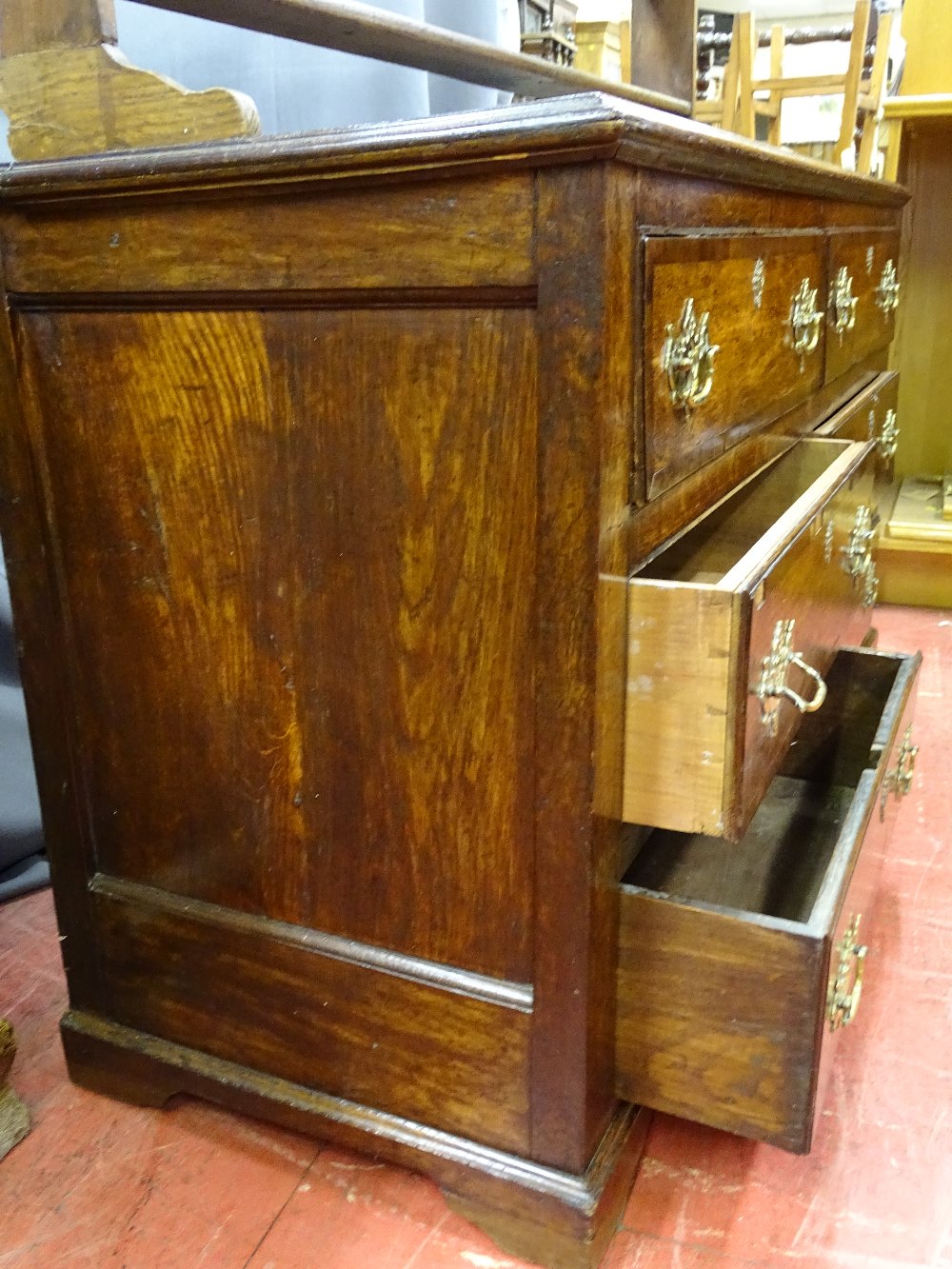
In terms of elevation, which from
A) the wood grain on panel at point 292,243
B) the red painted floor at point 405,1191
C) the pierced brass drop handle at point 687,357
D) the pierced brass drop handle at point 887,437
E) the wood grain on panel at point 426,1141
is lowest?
the red painted floor at point 405,1191

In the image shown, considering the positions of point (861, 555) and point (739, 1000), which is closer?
point (739, 1000)

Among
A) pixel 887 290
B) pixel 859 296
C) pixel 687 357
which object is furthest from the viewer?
pixel 887 290

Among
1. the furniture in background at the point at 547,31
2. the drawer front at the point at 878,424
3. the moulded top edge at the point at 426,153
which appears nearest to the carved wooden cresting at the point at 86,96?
the moulded top edge at the point at 426,153

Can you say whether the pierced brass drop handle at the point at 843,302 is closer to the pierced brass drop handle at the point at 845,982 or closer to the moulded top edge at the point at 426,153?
the moulded top edge at the point at 426,153

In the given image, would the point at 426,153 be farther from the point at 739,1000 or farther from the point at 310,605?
the point at 739,1000

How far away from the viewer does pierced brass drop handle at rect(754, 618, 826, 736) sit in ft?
2.56

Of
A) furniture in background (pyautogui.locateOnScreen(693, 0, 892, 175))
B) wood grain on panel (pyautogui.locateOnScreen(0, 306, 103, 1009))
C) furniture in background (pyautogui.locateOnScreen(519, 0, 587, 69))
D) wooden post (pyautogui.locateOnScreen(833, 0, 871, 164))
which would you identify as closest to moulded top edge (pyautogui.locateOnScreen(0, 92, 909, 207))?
wood grain on panel (pyautogui.locateOnScreen(0, 306, 103, 1009))

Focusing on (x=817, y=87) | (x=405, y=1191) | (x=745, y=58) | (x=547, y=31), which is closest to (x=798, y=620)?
(x=405, y=1191)

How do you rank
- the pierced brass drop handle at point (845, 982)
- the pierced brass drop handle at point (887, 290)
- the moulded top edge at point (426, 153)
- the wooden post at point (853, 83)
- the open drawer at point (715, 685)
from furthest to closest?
1. the wooden post at point (853, 83)
2. the pierced brass drop handle at point (887, 290)
3. the pierced brass drop handle at point (845, 982)
4. the open drawer at point (715, 685)
5. the moulded top edge at point (426, 153)

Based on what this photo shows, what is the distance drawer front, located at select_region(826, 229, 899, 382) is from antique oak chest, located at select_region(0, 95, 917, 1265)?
0.88 feet

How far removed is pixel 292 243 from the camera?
0.74 m

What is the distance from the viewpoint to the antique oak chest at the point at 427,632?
69cm

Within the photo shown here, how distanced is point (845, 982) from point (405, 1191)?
41 cm

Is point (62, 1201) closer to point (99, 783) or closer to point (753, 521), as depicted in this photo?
point (99, 783)
